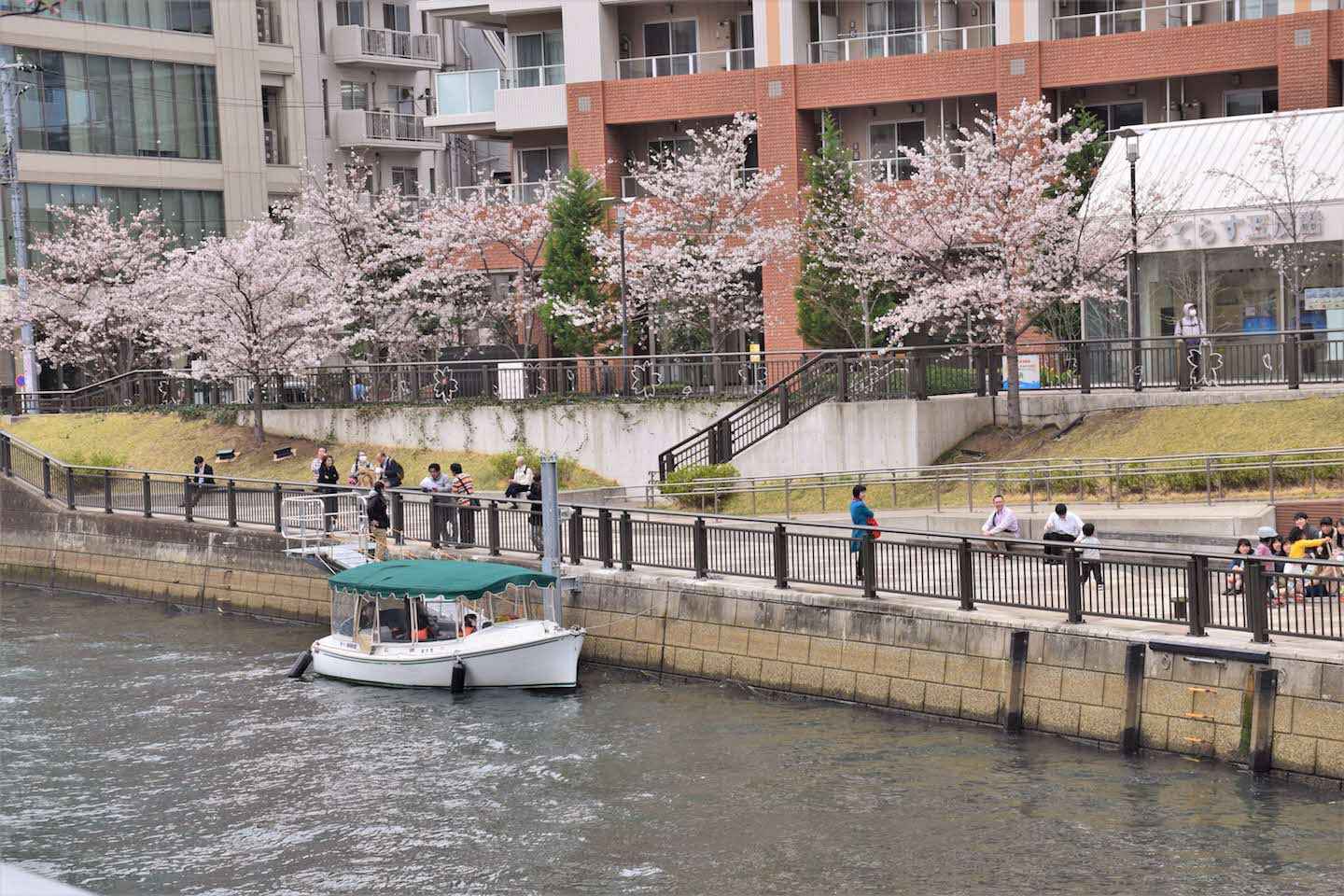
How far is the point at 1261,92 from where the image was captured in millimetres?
43375

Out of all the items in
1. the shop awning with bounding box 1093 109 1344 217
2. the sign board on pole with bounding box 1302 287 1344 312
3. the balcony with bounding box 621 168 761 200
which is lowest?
the sign board on pole with bounding box 1302 287 1344 312

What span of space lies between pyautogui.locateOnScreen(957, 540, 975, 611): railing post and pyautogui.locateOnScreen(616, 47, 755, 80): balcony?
31099 mm

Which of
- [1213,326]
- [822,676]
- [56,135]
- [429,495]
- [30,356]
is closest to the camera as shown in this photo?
[822,676]

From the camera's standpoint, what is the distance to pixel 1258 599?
18.1 metres

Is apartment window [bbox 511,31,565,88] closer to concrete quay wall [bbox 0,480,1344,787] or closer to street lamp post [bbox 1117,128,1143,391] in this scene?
street lamp post [bbox 1117,128,1143,391]

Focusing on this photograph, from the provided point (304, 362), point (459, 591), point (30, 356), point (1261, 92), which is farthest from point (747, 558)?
point (30, 356)

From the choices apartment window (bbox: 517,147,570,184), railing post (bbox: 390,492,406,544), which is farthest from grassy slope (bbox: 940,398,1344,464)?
apartment window (bbox: 517,147,570,184)

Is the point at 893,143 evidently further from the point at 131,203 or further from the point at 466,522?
the point at 131,203

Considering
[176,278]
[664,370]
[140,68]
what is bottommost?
[664,370]

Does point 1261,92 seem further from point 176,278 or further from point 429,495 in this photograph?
point 176,278

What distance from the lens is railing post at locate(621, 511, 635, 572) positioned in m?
26.2

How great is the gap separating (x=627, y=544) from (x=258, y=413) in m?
20.2

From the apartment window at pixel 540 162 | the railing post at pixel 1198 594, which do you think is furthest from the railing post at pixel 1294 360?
the apartment window at pixel 540 162

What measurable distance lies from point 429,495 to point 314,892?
14856 mm
